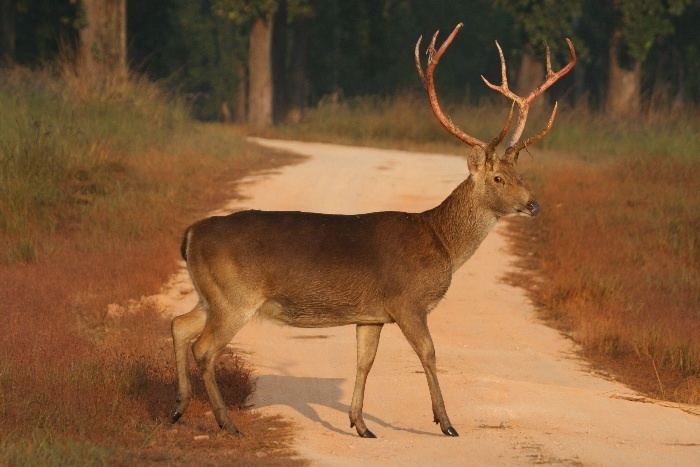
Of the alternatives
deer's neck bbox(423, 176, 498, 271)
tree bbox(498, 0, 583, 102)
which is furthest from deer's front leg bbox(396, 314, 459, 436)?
tree bbox(498, 0, 583, 102)

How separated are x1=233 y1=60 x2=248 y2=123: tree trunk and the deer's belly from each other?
4557 cm

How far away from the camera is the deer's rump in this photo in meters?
9.48

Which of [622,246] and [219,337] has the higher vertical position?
[219,337]

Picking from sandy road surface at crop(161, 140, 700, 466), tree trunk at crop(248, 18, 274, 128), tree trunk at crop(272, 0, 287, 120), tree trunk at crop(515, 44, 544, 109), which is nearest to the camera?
sandy road surface at crop(161, 140, 700, 466)

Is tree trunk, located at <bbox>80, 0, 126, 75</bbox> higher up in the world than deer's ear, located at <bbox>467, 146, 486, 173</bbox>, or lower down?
A: lower down

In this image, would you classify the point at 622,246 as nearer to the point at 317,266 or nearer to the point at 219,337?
the point at 317,266

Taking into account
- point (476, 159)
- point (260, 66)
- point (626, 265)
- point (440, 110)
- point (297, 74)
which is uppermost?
point (440, 110)

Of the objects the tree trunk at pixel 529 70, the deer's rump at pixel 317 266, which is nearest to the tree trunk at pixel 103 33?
the tree trunk at pixel 529 70

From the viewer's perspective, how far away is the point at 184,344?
9.73 meters

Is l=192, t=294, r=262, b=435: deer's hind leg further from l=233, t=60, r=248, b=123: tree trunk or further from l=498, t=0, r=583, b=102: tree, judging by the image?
l=233, t=60, r=248, b=123: tree trunk

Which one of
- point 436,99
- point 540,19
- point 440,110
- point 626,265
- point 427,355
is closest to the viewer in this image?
point 427,355

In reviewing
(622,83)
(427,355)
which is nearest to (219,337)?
(427,355)

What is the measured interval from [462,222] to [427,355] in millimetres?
1038

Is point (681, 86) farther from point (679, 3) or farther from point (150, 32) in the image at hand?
point (150, 32)
